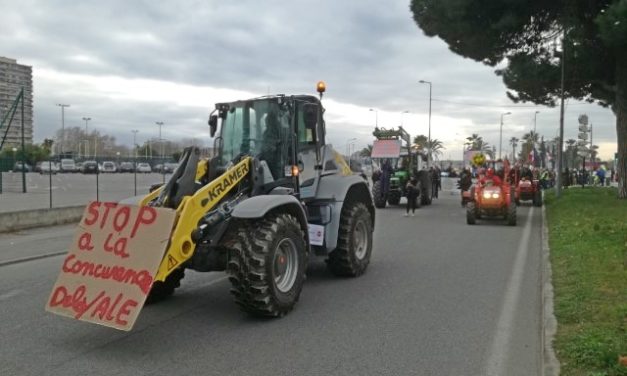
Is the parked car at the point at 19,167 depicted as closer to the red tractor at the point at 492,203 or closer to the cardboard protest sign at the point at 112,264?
the red tractor at the point at 492,203

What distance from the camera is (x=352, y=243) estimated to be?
8.61 metres

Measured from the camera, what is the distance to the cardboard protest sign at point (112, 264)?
525 cm

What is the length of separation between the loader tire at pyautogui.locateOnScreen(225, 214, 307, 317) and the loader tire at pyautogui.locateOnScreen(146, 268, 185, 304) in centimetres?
128

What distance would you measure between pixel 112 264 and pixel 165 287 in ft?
5.75

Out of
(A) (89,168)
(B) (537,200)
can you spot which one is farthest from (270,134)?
(A) (89,168)

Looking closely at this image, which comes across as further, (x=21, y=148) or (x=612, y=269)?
(x=21, y=148)

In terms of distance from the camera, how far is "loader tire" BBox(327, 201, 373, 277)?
8422mm

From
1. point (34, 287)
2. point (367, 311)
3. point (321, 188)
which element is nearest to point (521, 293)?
point (367, 311)

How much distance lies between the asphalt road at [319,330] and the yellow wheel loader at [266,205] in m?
0.41

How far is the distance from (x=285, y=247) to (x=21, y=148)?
16.9 m

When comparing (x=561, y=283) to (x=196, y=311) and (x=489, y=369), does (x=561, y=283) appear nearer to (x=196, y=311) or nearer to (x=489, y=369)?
(x=489, y=369)

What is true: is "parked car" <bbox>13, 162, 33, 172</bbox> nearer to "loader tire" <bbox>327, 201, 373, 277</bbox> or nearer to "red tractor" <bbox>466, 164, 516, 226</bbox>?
"red tractor" <bbox>466, 164, 516, 226</bbox>

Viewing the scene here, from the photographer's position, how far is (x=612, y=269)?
8391 mm

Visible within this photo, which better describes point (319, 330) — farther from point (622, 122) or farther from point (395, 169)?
point (622, 122)
